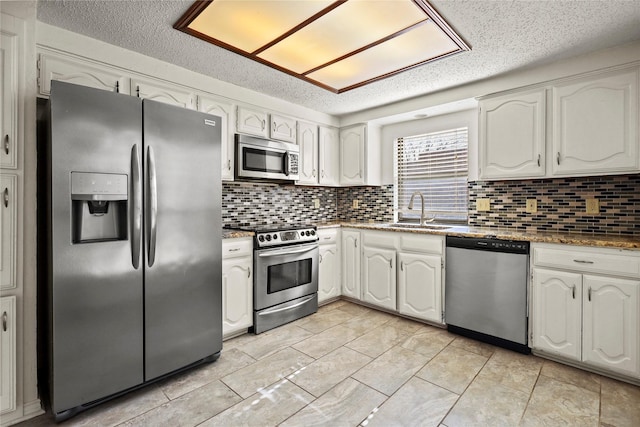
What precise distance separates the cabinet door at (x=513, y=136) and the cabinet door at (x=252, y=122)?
2.08m

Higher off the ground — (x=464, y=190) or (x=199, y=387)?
(x=464, y=190)

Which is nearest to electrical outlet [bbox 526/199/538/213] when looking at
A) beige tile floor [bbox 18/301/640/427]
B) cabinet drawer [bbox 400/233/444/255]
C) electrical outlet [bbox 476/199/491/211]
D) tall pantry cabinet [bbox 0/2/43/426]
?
electrical outlet [bbox 476/199/491/211]

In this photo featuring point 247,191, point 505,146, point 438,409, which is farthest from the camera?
point 247,191

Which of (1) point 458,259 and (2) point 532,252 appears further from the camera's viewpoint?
(1) point 458,259

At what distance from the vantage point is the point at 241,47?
2.32 metres

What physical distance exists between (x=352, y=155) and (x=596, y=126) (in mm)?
2350

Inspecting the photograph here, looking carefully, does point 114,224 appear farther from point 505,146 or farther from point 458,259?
point 505,146

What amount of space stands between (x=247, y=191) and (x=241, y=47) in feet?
4.98

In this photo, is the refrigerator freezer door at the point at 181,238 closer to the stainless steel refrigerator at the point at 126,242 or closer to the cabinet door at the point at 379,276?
the stainless steel refrigerator at the point at 126,242

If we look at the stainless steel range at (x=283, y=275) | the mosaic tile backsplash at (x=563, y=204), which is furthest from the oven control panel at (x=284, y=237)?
the mosaic tile backsplash at (x=563, y=204)

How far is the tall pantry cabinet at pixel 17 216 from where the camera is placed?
5.54 ft

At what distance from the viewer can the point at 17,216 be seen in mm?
1732

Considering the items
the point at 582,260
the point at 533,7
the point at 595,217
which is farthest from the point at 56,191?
the point at 595,217

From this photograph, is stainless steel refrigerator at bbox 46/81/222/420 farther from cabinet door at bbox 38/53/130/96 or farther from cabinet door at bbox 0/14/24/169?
cabinet door at bbox 38/53/130/96
